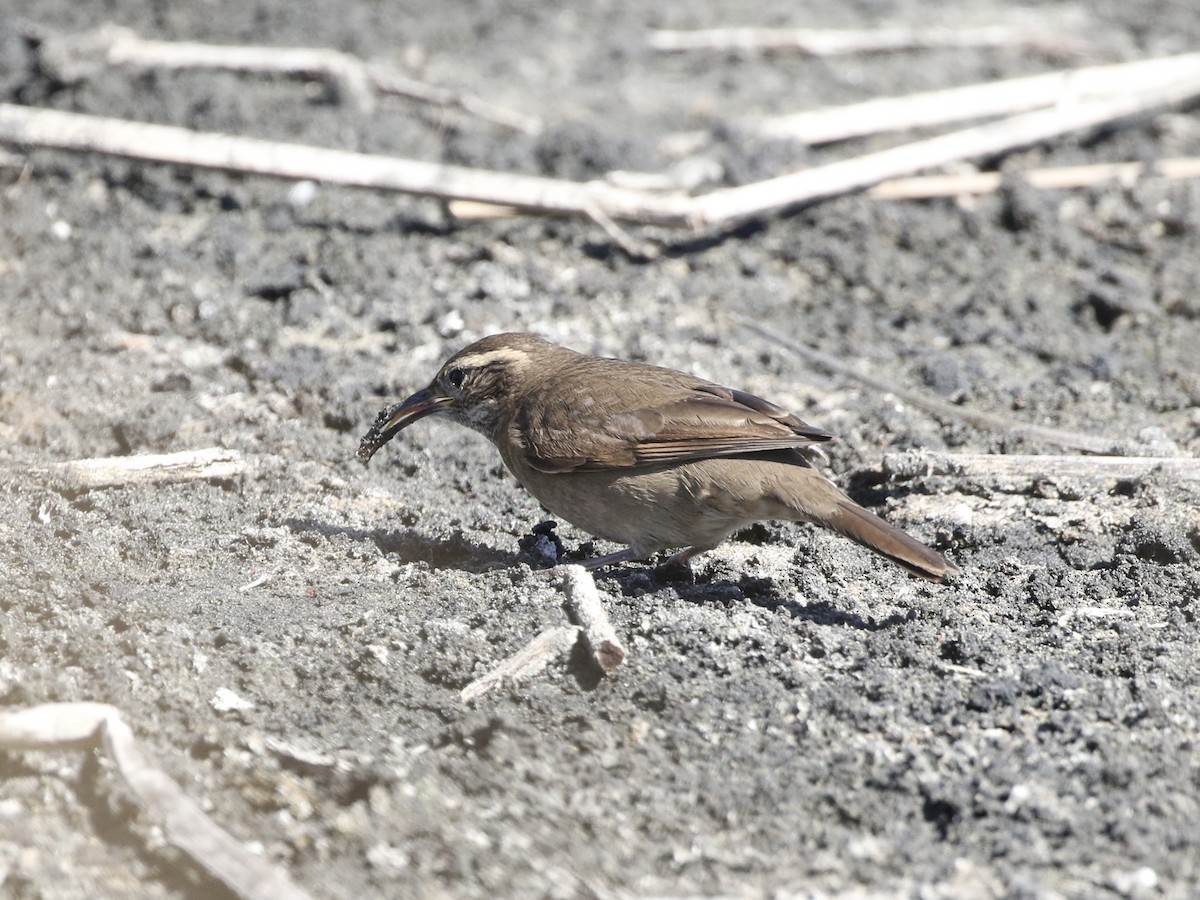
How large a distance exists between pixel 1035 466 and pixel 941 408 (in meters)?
0.88

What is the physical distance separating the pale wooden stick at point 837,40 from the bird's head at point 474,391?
19.3ft

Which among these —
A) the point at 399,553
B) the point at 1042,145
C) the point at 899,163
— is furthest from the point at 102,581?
the point at 1042,145

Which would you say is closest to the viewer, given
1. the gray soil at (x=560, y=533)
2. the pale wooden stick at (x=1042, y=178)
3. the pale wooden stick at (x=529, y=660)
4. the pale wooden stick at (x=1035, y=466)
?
the gray soil at (x=560, y=533)

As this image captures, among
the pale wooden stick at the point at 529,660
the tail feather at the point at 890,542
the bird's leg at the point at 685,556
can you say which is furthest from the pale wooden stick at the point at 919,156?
the pale wooden stick at the point at 529,660

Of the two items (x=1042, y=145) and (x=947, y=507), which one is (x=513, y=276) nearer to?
(x=947, y=507)

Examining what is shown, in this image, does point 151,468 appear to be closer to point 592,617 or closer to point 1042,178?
point 592,617

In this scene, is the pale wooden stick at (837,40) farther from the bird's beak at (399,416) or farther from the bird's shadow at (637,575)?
the bird's shadow at (637,575)

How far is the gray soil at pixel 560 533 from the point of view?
155 inches

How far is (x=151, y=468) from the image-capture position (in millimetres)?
5918

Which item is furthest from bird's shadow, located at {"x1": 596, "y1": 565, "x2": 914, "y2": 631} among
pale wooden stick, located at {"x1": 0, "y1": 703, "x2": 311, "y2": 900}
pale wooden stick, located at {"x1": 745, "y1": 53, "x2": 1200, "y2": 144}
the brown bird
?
pale wooden stick, located at {"x1": 745, "y1": 53, "x2": 1200, "y2": 144}

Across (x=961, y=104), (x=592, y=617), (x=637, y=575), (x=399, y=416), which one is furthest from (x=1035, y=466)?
(x=961, y=104)

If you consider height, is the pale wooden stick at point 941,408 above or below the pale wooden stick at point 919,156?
below

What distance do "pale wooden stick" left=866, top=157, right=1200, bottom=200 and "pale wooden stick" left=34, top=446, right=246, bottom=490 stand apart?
4.81m

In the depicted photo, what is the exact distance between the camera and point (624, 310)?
26.1ft
